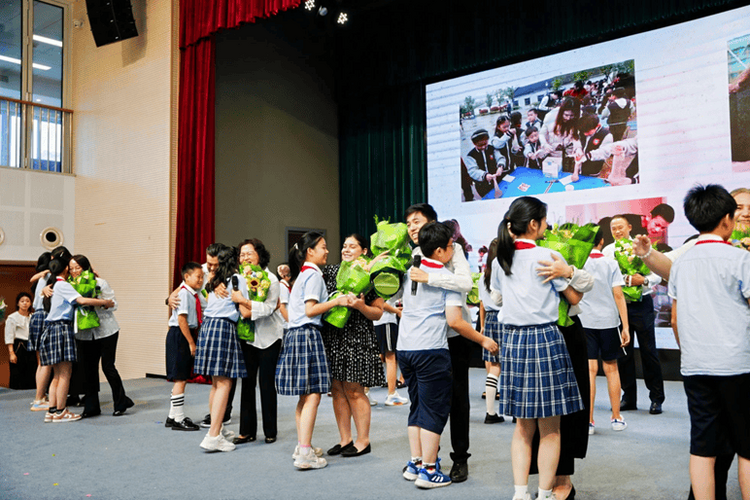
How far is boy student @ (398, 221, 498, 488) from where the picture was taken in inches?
121

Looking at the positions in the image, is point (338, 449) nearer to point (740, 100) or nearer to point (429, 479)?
point (429, 479)

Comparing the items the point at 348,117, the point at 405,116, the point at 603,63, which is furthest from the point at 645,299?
the point at 348,117

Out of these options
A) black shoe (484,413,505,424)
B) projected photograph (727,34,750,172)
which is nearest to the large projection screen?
projected photograph (727,34,750,172)

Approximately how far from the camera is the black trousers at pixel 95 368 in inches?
210

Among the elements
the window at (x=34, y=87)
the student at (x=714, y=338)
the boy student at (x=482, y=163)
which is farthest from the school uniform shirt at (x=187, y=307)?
the window at (x=34, y=87)

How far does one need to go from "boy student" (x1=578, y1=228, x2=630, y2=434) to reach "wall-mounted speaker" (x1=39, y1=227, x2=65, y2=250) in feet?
25.0

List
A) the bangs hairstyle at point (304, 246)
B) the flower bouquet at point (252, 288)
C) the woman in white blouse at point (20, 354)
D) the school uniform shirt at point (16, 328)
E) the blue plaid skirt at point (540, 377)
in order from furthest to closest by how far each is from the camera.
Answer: the school uniform shirt at point (16, 328) → the woman in white blouse at point (20, 354) → the flower bouquet at point (252, 288) → the bangs hairstyle at point (304, 246) → the blue plaid skirt at point (540, 377)

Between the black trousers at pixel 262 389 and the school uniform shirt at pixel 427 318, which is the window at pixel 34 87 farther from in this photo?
the school uniform shirt at pixel 427 318

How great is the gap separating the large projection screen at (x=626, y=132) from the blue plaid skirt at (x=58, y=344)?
5.21m

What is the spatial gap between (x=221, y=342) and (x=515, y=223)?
2223 millimetres

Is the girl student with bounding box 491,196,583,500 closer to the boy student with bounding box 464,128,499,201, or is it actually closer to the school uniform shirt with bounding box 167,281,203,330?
the school uniform shirt with bounding box 167,281,203,330

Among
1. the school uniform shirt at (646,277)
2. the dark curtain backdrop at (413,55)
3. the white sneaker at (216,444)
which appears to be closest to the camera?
the white sneaker at (216,444)

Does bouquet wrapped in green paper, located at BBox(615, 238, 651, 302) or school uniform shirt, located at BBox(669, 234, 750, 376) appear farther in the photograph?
bouquet wrapped in green paper, located at BBox(615, 238, 651, 302)

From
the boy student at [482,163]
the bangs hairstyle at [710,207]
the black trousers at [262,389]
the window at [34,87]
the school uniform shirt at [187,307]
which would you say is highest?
the window at [34,87]
